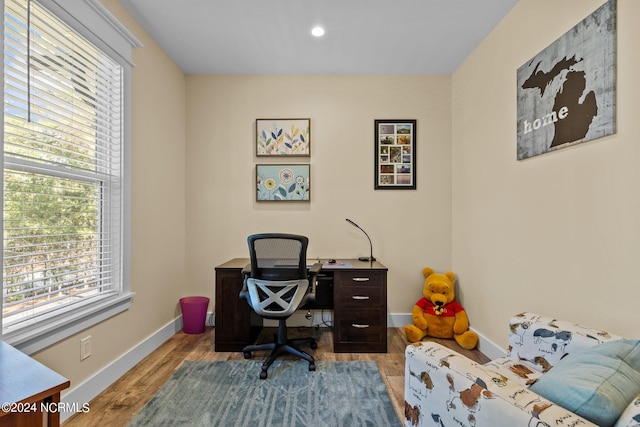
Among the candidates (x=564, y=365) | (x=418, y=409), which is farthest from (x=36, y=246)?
(x=564, y=365)

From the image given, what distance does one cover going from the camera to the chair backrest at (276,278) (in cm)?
225

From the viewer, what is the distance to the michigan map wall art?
4.85ft

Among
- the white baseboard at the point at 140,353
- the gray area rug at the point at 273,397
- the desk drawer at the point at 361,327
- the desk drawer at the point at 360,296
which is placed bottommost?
the gray area rug at the point at 273,397

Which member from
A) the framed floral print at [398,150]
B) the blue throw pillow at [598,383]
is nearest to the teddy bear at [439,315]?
the framed floral print at [398,150]

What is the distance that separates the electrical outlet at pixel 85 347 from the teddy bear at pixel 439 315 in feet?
8.04

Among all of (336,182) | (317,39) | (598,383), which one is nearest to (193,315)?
(336,182)

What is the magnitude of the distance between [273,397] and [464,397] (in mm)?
1349

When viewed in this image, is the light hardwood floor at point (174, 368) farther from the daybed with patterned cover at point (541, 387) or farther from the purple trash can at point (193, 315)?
the daybed with patterned cover at point (541, 387)

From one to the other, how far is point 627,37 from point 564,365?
149 centimetres

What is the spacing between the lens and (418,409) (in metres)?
1.25

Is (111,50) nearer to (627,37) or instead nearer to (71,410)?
(71,410)

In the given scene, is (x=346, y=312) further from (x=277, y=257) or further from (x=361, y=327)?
(x=277, y=257)

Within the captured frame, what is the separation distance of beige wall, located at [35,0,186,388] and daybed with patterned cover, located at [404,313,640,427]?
1940mm

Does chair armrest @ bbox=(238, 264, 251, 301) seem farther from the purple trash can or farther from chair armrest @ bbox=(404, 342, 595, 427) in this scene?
chair armrest @ bbox=(404, 342, 595, 427)
